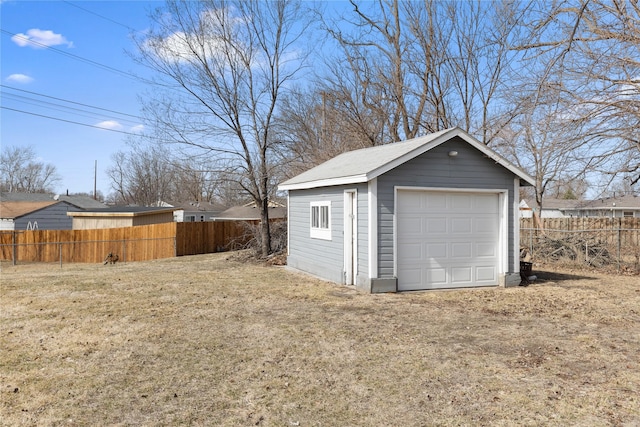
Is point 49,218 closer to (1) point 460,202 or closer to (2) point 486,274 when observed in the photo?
(1) point 460,202

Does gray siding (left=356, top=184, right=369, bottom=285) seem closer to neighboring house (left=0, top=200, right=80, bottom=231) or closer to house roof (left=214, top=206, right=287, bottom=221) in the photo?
house roof (left=214, top=206, right=287, bottom=221)

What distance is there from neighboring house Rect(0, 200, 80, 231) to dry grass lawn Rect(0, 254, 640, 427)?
24.1 m

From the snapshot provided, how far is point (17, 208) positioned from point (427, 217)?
3105cm

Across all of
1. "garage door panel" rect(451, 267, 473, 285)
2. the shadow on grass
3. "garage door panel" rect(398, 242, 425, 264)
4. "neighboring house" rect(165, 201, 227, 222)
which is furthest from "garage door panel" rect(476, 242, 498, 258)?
"neighboring house" rect(165, 201, 227, 222)

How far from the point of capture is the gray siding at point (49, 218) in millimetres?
30578

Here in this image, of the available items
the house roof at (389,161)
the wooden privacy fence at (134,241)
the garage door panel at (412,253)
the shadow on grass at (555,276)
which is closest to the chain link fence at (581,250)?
the shadow on grass at (555,276)

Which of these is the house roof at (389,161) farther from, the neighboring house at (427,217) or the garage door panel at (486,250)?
the garage door panel at (486,250)

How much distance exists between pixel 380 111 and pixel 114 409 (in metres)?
18.3

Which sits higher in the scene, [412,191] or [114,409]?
[412,191]

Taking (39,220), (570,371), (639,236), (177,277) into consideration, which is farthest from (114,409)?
(39,220)

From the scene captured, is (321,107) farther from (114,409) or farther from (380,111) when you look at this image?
(114,409)

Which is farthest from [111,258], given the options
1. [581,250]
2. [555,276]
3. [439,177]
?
[581,250]

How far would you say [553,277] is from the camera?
12.7 m

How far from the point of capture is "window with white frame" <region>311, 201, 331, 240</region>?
11609mm
